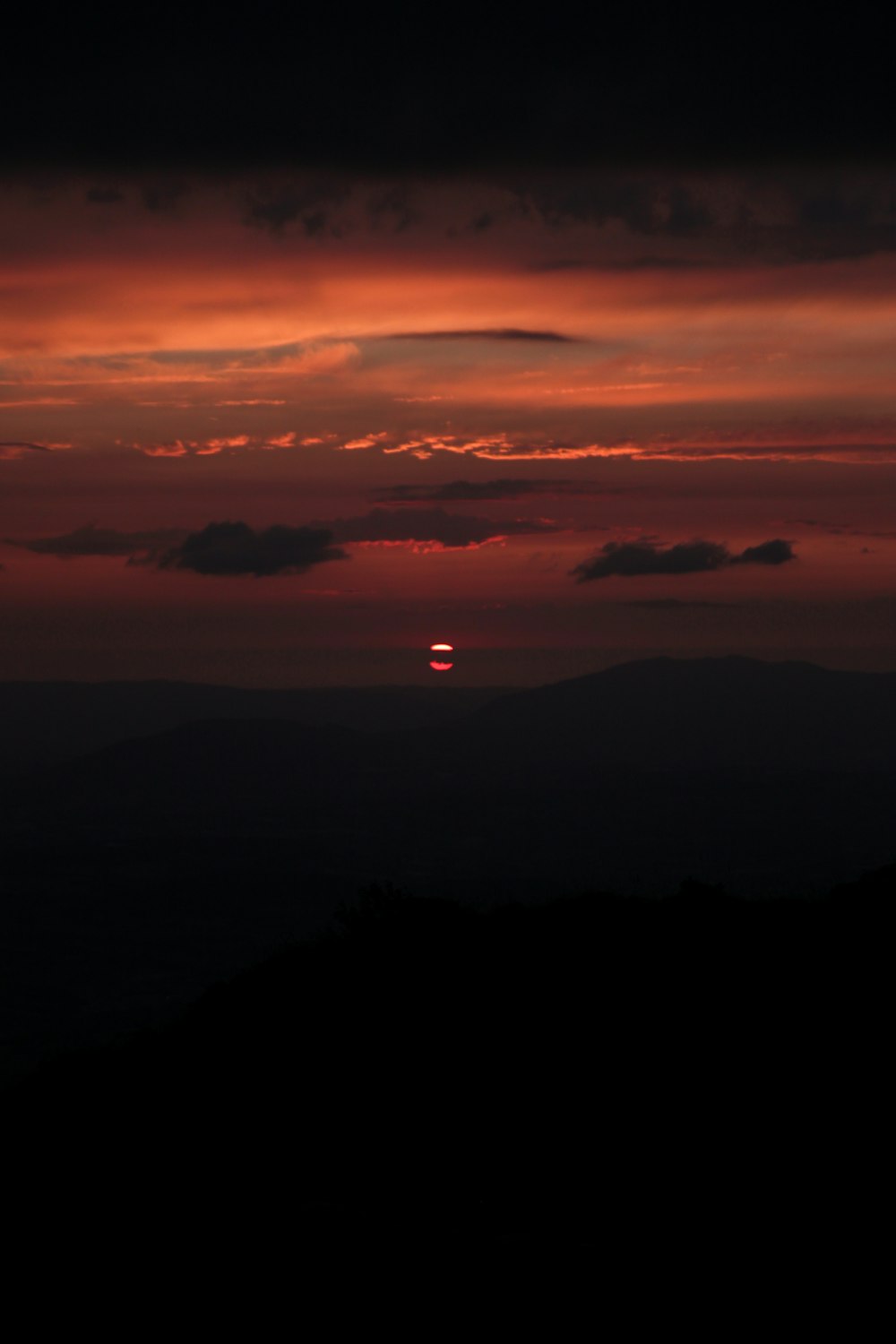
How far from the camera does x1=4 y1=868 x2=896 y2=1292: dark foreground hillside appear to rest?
19.5 m

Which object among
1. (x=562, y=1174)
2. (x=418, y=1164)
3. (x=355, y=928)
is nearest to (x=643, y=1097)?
(x=562, y=1174)

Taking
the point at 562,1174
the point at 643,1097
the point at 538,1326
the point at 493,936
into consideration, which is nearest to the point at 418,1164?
the point at 562,1174

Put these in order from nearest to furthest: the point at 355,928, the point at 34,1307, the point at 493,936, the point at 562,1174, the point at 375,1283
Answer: the point at 375,1283
the point at 34,1307
the point at 562,1174
the point at 493,936
the point at 355,928

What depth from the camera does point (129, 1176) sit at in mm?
24219

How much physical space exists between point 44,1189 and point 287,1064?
663 centimetres

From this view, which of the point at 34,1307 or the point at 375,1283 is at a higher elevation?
the point at 375,1283

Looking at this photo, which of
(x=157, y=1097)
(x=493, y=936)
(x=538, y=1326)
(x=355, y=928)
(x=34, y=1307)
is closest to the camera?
(x=538, y=1326)

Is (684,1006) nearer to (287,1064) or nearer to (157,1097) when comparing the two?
(287,1064)

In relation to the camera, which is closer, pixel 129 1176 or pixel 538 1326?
pixel 538 1326

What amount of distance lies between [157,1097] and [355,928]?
12.5 meters

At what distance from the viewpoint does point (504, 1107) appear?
991 inches

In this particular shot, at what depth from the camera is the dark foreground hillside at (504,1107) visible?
64.0 feet

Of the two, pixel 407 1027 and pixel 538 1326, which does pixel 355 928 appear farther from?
pixel 538 1326

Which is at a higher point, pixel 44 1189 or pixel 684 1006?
→ pixel 684 1006
